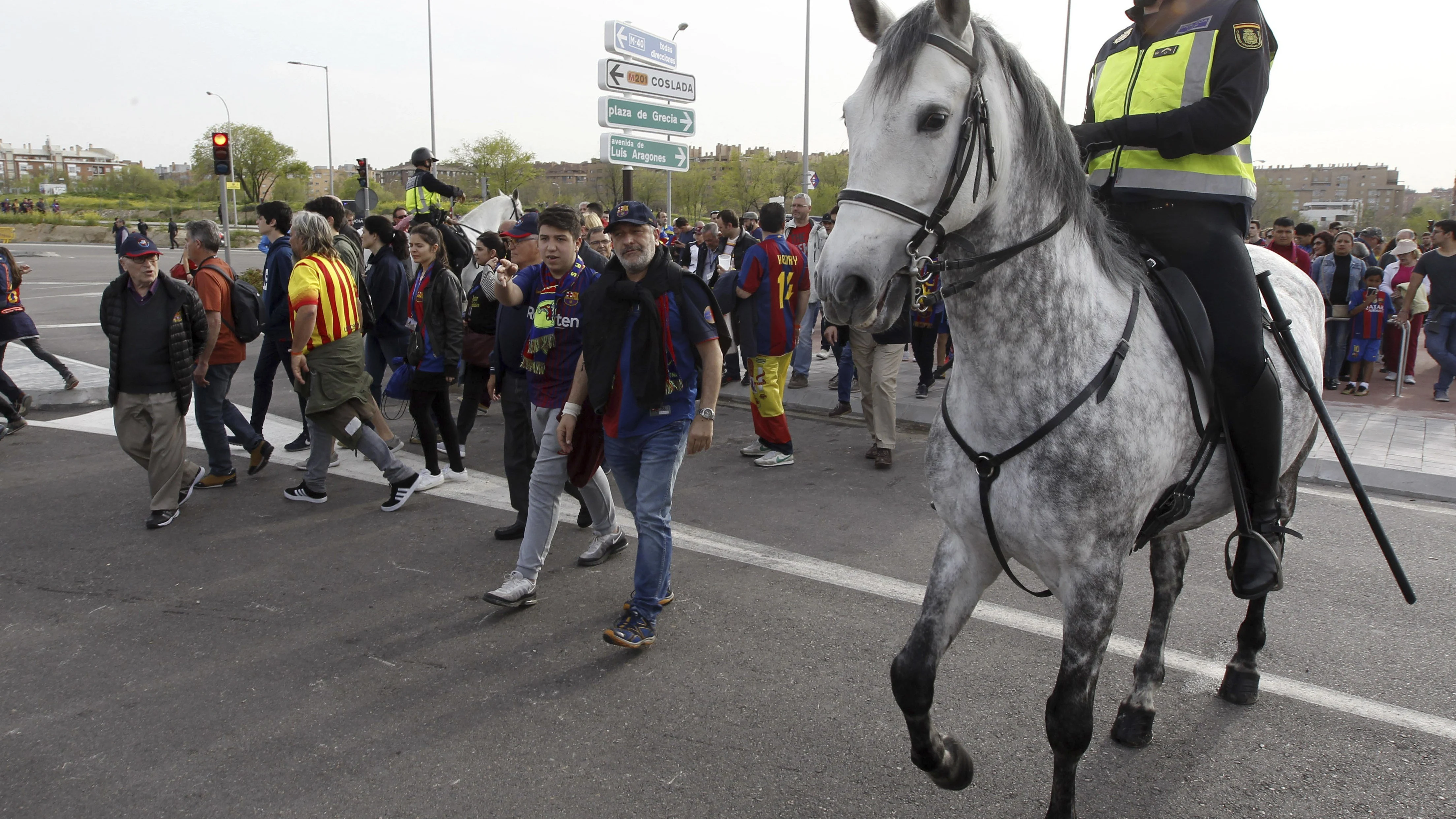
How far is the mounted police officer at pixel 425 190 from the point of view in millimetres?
11711

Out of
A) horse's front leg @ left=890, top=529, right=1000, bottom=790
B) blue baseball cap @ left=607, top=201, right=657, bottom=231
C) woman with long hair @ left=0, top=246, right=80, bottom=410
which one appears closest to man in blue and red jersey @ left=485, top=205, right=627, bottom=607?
blue baseball cap @ left=607, top=201, right=657, bottom=231

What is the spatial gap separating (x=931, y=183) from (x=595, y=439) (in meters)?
2.91

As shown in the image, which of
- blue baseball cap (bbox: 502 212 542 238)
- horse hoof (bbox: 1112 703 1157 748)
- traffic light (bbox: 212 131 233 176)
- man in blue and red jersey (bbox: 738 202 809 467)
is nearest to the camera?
horse hoof (bbox: 1112 703 1157 748)

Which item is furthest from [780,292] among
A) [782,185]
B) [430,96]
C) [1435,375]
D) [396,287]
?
[782,185]

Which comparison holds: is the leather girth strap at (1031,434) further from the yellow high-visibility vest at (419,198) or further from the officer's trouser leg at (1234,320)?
the yellow high-visibility vest at (419,198)

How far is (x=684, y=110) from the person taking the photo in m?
13.7

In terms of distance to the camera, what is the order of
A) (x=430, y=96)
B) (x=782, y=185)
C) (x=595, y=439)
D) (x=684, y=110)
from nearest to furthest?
(x=595, y=439) < (x=684, y=110) < (x=430, y=96) < (x=782, y=185)

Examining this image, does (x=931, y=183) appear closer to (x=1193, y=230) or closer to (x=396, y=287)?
(x=1193, y=230)

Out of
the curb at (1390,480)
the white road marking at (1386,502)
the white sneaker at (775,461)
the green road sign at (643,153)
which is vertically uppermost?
the green road sign at (643,153)

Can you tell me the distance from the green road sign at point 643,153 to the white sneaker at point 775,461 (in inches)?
249

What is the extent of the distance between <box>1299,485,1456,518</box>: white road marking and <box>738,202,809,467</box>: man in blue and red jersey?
3938 mm

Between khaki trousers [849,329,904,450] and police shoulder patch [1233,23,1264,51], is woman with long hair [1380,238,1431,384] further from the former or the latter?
police shoulder patch [1233,23,1264,51]

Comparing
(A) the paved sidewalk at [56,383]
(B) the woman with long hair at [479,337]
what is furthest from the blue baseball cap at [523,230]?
(A) the paved sidewalk at [56,383]

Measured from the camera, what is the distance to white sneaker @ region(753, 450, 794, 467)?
24.7 feet
